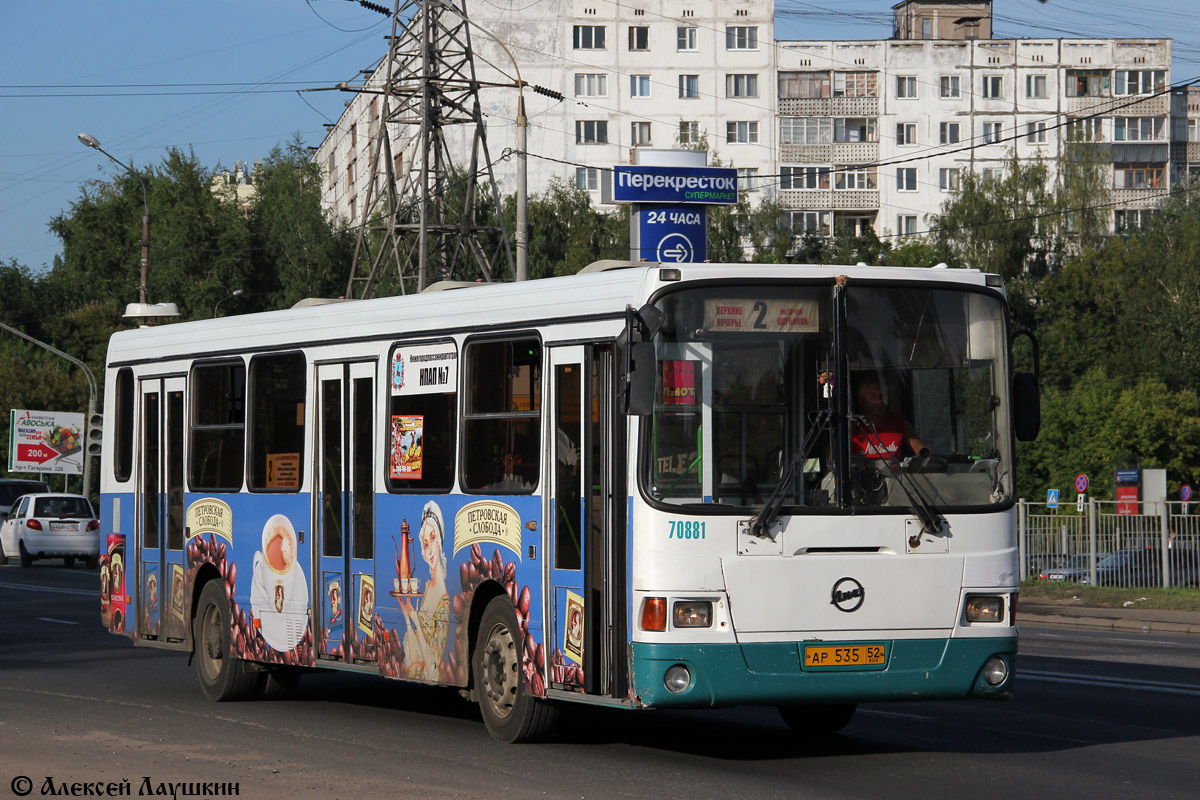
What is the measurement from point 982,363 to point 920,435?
640 mm

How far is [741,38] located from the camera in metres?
88.4

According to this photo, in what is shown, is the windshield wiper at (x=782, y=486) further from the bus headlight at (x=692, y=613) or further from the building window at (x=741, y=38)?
the building window at (x=741, y=38)

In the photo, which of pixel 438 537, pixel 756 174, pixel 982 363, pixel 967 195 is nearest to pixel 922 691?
pixel 982 363

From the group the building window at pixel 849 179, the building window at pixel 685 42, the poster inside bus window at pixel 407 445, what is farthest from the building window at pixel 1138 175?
the poster inside bus window at pixel 407 445

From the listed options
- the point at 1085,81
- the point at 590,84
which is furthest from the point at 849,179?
the point at 590,84

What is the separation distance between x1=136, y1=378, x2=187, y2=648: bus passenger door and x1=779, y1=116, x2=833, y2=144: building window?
76.7 m

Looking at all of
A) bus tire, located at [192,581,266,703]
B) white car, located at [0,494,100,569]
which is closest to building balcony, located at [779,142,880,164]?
white car, located at [0,494,100,569]

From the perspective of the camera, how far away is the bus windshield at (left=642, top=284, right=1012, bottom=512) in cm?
956

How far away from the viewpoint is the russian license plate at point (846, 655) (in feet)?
31.6

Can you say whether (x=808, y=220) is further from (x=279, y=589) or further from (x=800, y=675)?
(x=800, y=675)

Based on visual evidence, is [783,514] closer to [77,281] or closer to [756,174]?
[756,174]

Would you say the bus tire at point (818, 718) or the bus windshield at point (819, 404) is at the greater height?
the bus windshield at point (819, 404)

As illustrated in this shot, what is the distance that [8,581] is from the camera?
35.0 meters

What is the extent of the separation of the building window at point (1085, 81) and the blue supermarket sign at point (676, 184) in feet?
230
